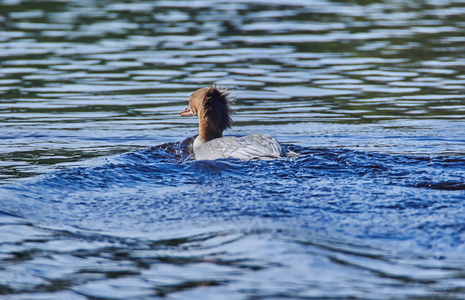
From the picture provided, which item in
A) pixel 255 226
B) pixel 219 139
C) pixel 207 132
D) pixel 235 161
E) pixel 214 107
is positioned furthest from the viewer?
pixel 207 132

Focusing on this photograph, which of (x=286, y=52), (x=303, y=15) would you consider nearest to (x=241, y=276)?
(x=286, y=52)

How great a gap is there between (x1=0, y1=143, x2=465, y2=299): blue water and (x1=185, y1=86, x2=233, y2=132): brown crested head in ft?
5.65

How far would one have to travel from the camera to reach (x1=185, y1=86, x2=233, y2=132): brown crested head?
982 centimetres

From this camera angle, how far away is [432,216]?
589 cm

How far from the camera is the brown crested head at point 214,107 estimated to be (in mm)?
9820

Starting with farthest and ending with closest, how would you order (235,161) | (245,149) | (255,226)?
1. (245,149)
2. (235,161)
3. (255,226)

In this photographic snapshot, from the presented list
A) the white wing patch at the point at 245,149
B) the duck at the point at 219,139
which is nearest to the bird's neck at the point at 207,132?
the duck at the point at 219,139

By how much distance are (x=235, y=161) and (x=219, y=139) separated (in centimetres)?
75

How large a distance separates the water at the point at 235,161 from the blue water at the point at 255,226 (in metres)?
0.02

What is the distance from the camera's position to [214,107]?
32.2 feet

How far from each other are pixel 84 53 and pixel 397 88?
283 inches

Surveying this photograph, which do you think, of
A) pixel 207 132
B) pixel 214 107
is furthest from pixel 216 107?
pixel 207 132

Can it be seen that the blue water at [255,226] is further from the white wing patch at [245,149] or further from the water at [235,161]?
the white wing patch at [245,149]

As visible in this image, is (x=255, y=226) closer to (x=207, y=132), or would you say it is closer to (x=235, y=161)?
(x=235, y=161)
